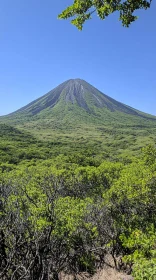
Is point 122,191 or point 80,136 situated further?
point 80,136

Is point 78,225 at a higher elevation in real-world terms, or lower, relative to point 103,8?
lower

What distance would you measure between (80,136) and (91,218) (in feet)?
470

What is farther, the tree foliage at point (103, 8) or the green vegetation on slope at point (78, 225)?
the green vegetation on slope at point (78, 225)

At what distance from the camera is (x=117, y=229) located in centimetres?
1803

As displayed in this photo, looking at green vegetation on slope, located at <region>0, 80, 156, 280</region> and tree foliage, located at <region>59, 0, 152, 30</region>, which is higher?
tree foliage, located at <region>59, 0, 152, 30</region>

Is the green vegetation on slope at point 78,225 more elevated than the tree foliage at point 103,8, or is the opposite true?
the tree foliage at point 103,8

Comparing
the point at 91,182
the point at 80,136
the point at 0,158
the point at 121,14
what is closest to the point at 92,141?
the point at 80,136

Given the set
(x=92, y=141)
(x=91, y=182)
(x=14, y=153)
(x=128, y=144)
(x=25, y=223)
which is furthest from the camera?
(x=92, y=141)

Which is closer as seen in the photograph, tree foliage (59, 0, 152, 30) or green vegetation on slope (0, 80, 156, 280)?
tree foliage (59, 0, 152, 30)

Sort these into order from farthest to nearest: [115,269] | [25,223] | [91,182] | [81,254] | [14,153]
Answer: [14,153]
[91,182]
[115,269]
[81,254]
[25,223]

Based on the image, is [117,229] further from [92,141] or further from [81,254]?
[92,141]

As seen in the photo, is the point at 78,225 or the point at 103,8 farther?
the point at 78,225

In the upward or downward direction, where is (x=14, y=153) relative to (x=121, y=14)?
downward

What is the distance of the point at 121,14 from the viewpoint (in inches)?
279
